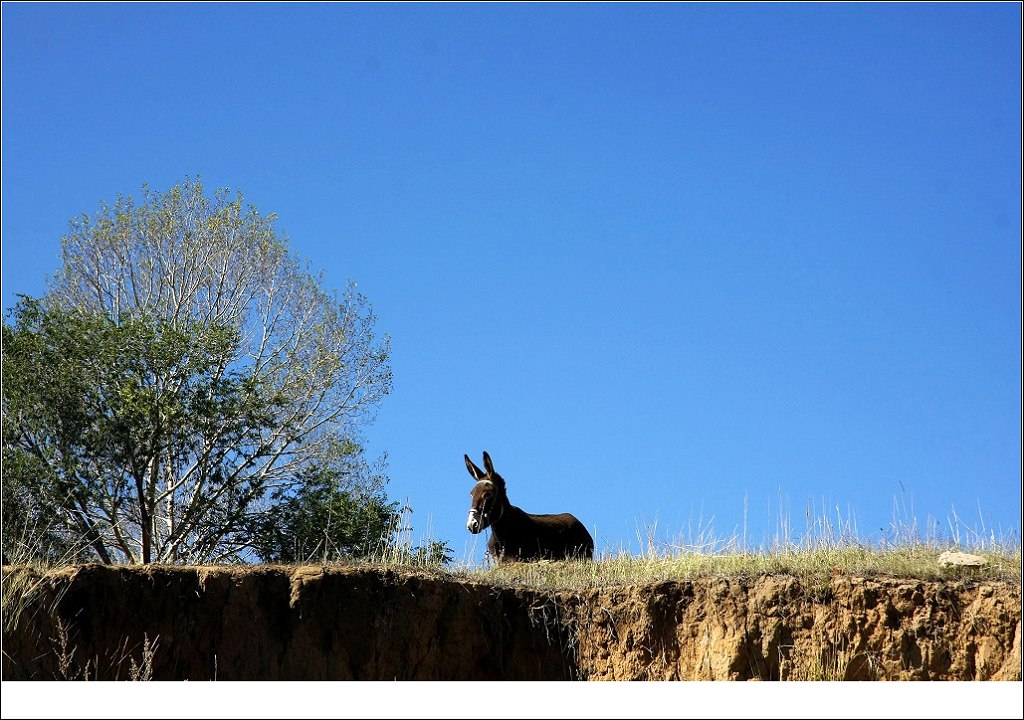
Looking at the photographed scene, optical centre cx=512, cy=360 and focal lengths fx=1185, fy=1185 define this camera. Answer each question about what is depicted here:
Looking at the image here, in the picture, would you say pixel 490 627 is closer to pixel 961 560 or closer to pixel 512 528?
pixel 512 528

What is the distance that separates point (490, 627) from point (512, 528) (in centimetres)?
508

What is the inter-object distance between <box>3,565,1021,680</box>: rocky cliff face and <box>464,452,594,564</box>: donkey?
4399 millimetres

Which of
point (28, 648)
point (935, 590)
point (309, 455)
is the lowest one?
point (28, 648)

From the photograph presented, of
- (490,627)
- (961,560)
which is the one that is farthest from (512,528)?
(961,560)

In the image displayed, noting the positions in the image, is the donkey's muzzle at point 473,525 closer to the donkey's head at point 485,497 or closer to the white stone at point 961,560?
the donkey's head at point 485,497

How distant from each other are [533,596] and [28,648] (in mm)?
6158

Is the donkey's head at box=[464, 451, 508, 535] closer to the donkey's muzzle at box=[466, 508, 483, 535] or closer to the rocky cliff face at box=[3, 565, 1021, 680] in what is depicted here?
the donkey's muzzle at box=[466, 508, 483, 535]

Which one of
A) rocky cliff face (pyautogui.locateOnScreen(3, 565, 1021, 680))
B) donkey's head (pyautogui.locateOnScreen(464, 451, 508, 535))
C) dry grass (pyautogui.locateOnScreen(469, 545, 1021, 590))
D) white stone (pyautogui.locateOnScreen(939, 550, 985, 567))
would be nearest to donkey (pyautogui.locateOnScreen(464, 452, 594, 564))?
donkey's head (pyautogui.locateOnScreen(464, 451, 508, 535))

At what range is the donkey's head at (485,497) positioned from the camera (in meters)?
19.8

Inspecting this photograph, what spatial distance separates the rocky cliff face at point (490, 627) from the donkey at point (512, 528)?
4.40 meters

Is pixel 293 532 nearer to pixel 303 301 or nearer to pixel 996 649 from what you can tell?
pixel 303 301

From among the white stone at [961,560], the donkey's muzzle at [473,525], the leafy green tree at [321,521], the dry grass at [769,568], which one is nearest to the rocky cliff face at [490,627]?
the dry grass at [769,568]

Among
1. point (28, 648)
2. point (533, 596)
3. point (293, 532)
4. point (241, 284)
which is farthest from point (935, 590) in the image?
point (241, 284)

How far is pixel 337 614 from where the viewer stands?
14.4m
